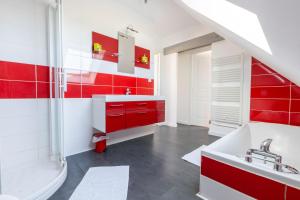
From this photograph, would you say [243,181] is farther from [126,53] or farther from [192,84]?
[192,84]

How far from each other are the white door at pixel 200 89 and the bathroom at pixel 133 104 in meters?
0.85

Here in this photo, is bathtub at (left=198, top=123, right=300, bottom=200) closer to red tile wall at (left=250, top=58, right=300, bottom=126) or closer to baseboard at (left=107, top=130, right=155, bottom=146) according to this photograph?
red tile wall at (left=250, top=58, right=300, bottom=126)

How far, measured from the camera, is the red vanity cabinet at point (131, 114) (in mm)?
2162

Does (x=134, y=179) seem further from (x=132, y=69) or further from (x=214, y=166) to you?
(x=132, y=69)

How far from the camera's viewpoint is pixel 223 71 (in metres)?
3.06

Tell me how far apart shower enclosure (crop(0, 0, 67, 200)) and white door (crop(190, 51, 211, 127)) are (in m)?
3.46

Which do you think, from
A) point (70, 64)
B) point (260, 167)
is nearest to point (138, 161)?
point (260, 167)

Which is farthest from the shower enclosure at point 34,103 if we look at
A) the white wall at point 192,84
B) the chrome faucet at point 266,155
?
the white wall at point 192,84

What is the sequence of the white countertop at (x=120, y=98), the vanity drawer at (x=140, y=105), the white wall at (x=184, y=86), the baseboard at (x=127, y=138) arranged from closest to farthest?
the white countertop at (x=120, y=98) → the vanity drawer at (x=140, y=105) → the baseboard at (x=127, y=138) → the white wall at (x=184, y=86)

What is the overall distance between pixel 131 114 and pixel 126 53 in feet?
3.89

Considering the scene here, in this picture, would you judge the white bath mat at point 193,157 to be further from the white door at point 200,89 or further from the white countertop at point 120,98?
the white door at point 200,89

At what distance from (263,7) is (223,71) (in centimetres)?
280

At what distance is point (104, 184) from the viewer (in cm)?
150

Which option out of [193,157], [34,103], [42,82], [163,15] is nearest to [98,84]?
[42,82]
